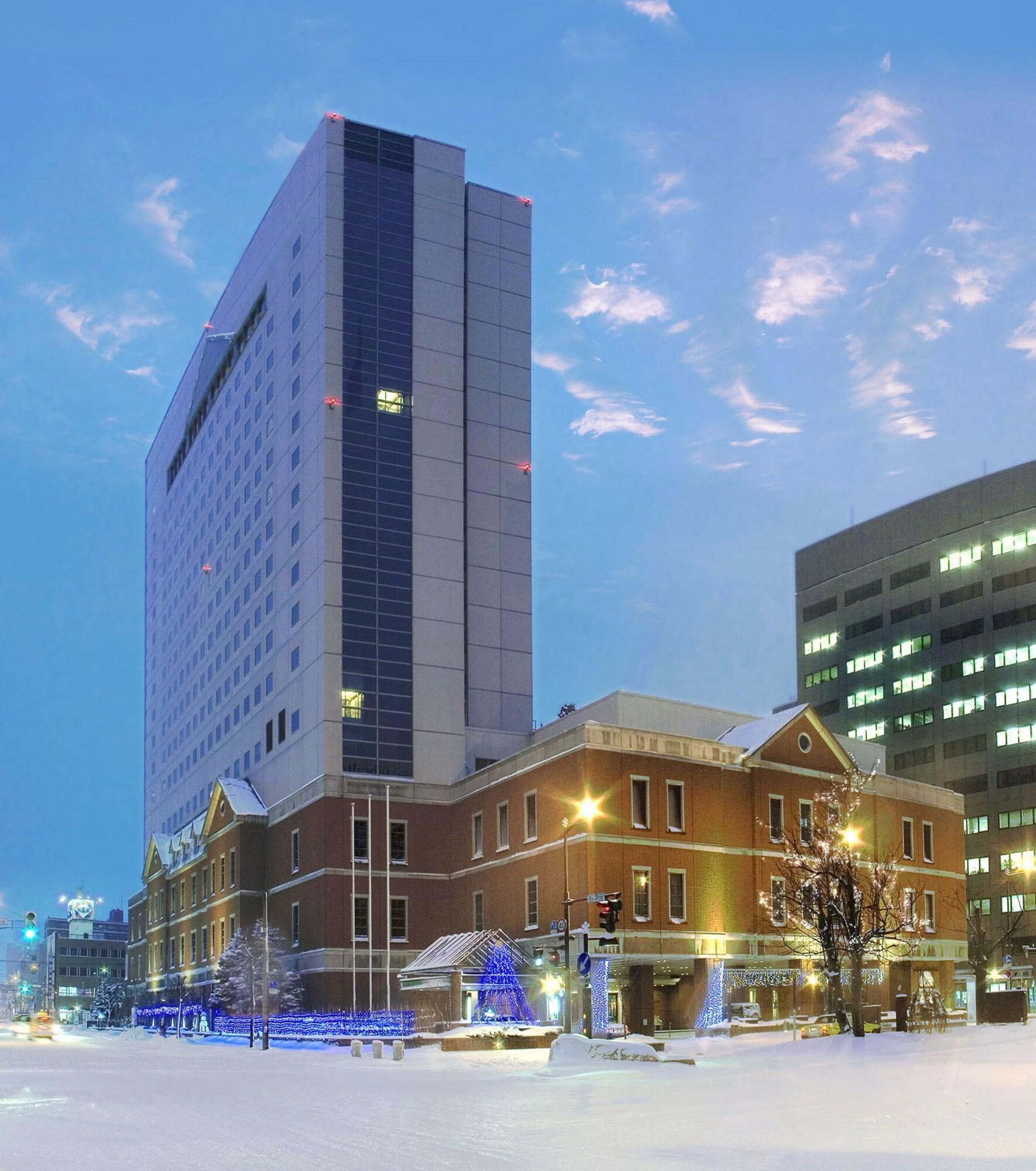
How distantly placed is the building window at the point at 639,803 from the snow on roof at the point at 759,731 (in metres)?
6.85

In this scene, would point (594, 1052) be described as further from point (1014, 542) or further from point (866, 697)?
point (866, 697)

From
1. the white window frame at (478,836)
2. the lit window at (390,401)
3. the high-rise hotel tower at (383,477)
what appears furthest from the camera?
the lit window at (390,401)

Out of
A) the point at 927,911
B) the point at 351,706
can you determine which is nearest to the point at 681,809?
the point at 927,911

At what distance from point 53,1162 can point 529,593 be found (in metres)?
79.5

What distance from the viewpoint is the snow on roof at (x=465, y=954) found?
236ft

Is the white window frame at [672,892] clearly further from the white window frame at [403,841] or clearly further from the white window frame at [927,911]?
the white window frame at [403,841]

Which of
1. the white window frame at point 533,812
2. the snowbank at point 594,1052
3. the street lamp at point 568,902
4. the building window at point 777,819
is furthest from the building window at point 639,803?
the snowbank at point 594,1052

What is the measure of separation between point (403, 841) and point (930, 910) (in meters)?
33.3

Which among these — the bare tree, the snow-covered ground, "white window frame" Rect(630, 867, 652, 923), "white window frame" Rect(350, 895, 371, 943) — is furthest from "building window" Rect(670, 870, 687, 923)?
"white window frame" Rect(350, 895, 371, 943)

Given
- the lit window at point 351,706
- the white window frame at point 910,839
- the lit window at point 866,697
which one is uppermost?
the lit window at point 866,697

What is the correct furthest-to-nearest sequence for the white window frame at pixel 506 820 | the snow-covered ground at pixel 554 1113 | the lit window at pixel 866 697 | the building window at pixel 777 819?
the lit window at pixel 866 697 < the white window frame at pixel 506 820 < the building window at pixel 777 819 < the snow-covered ground at pixel 554 1113

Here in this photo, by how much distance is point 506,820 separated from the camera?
8062 cm

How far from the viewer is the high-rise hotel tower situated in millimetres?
90188

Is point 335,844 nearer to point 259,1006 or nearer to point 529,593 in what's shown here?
point 259,1006
